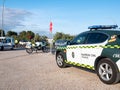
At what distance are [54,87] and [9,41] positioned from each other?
24.2 meters

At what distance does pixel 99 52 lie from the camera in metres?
7.30

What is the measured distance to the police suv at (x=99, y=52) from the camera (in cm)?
672

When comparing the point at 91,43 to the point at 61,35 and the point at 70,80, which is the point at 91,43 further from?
the point at 61,35

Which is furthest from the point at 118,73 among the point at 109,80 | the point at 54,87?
the point at 54,87

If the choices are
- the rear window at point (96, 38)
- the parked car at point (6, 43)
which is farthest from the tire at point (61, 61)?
the parked car at point (6, 43)

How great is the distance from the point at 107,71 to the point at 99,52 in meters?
0.68

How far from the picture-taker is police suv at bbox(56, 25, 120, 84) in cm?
672

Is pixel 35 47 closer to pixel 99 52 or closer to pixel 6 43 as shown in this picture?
pixel 6 43

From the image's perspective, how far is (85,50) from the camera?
8141 millimetres

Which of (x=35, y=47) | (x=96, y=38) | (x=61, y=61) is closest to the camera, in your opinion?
(x=96, y=38)

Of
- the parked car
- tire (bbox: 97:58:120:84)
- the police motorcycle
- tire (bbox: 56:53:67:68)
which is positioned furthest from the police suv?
the parked car

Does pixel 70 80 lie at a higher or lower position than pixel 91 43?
lower

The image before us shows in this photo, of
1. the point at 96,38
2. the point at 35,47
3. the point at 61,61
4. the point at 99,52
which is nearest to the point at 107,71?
the point at 99,52

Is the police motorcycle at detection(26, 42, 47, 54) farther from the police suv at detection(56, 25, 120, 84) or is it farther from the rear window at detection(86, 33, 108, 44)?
the rear window at detection(86, 33, 108, 44)
